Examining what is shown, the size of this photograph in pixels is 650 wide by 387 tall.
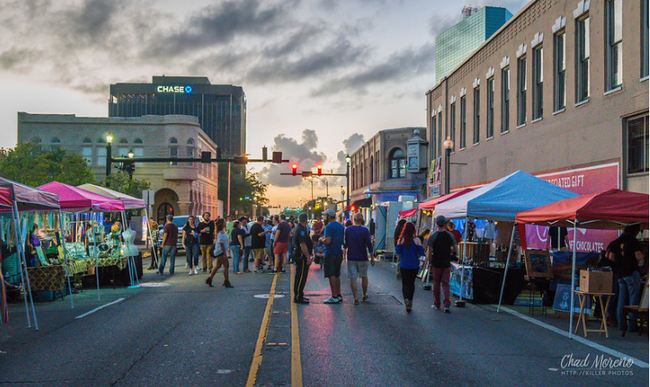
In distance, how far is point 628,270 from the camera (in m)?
10.8

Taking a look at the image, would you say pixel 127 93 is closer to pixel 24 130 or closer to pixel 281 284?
pixel 24 130

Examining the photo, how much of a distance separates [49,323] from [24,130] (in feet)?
175

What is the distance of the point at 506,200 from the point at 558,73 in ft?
31.0

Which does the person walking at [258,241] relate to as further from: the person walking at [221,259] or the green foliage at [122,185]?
the green foliage at [122,185]

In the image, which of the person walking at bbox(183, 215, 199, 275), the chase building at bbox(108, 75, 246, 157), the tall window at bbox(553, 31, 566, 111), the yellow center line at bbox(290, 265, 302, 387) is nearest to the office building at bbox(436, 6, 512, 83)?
the chase building at bbox(108, 75, 246, 157)

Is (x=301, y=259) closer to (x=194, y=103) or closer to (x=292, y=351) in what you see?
(x=292, y=351)

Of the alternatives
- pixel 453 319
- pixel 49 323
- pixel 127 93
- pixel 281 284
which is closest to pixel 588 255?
pixel 453 319

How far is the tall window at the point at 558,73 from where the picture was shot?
21.6 meters

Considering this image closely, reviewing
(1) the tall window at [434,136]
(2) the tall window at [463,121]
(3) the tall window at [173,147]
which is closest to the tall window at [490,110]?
(2) the tall window at [463,121]

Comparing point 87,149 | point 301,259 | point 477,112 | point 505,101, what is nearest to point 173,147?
point 87,149

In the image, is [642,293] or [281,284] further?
[281,284]

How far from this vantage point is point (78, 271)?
1641 centimetres

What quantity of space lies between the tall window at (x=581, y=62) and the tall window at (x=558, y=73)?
1.38m

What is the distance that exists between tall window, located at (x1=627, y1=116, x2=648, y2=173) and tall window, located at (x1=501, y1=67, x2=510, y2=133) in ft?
31.0
